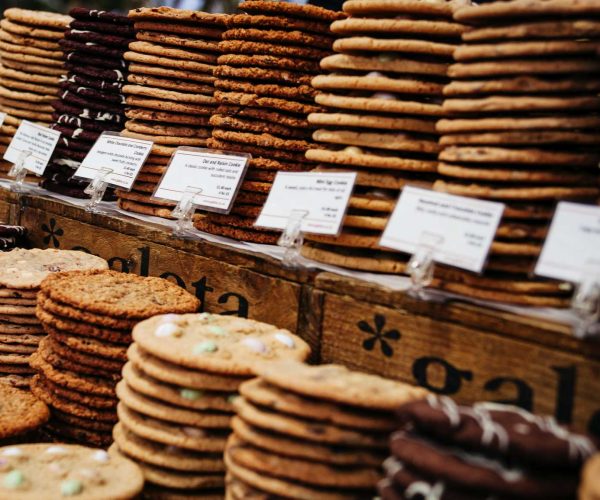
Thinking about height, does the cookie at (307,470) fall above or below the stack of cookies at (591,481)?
below

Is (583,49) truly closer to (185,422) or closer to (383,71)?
(383,71)

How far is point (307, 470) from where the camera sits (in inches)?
57.2

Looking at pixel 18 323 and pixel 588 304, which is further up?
pixel 588 304

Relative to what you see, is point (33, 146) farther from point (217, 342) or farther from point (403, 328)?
point (403, 328)

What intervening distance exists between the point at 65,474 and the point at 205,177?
1131 mm

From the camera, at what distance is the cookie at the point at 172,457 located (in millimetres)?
1730

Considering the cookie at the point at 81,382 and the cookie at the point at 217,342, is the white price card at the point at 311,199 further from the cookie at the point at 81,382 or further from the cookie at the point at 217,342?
the cookie at the point at 81,382

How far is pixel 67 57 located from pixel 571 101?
2.28 meters

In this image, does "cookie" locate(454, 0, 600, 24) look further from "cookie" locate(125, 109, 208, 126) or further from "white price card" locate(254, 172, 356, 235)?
"cookie" locate(125, 109, 208, 126)

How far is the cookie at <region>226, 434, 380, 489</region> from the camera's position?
1454 mm

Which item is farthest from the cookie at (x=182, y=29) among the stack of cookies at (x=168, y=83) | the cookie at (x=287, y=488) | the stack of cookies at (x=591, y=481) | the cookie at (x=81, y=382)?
the stack of cookies at (x=591, y=481)

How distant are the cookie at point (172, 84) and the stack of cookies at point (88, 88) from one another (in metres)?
0.30

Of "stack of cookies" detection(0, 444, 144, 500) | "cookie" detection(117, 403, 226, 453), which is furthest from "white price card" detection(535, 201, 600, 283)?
"stack of cookies" detection(0, 444, 144, 500)

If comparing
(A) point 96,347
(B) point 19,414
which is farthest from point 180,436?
(B) point 19,414
